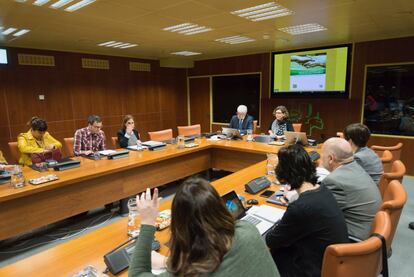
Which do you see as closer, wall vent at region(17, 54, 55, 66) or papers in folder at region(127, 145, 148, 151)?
papers in folder at region(127, 145, 148, 151)

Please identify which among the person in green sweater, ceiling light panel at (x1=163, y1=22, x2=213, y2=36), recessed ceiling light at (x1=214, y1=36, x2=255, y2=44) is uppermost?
recessed ceiling light at (x1=214, y1=36, x2=255, y2=44)

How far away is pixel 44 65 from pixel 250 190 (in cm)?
534

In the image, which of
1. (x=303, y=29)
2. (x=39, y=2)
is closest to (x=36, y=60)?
(x=39, y=2)

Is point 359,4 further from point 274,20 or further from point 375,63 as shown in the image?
point 375,63

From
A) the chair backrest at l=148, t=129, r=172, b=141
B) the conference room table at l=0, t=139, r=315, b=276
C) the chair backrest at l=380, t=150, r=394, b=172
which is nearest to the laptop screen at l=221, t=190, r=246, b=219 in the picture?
the conference room table at l=0, t=139, r=315, b=276

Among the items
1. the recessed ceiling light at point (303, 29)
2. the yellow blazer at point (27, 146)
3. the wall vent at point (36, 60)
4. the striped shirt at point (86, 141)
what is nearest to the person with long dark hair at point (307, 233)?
the striped shirt at point (86, 141)

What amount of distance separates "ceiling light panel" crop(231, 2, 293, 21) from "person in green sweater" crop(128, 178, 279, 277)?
2737 mm

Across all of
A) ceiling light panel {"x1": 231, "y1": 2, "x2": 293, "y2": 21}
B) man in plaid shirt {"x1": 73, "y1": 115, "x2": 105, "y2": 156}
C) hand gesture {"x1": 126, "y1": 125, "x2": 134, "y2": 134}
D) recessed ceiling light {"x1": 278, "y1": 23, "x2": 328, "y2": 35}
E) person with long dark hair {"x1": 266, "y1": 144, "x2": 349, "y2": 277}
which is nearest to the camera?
person with long dark hair {"x1": 266, "y1": 144, "x2": 349, "y2": 277}

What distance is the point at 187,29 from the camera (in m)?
4.06

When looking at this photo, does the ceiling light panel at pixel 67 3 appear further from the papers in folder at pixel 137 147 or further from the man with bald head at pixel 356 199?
the man with bald head at pixel 356 199

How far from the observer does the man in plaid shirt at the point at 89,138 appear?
11.8 feet

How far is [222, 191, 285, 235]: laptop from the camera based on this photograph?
1.67 meters

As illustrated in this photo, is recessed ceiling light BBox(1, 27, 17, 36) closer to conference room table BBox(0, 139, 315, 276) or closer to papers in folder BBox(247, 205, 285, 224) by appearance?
conference room table BBox(0, 139, 315, 276)

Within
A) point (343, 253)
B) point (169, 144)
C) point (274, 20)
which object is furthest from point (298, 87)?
point (343, 253)
